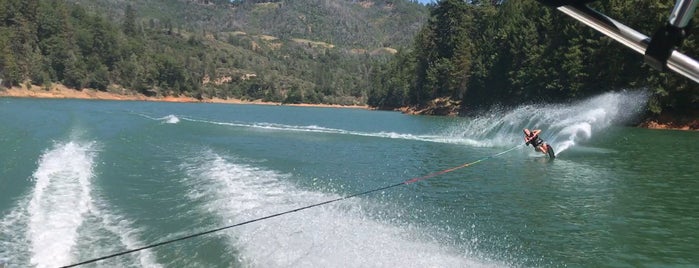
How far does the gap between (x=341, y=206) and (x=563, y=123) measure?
88.3 feet

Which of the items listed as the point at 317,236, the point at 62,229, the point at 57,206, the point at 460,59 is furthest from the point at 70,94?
the point at 317,236

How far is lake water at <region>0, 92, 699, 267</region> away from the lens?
10047mm

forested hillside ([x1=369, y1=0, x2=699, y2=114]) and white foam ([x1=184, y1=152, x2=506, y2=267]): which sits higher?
forested hillside ([x1=369, y1=0, x2=699, y2=114])

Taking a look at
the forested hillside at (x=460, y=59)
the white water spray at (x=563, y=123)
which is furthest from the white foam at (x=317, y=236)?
the white water spray at (x=563, y=123)

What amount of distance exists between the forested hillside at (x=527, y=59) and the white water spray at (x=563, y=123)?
5.56 feet

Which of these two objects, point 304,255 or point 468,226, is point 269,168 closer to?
point 468,226

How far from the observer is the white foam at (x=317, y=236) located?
9.48 m

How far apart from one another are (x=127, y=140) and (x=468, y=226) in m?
23.8

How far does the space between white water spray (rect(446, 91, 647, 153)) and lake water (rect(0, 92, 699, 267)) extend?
5.11 m

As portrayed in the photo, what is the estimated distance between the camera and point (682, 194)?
1689 centimetres

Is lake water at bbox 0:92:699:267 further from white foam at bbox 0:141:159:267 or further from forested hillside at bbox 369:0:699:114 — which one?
forested hillside at bbox 369:0:699:114

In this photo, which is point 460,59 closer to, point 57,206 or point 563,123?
point 563,123

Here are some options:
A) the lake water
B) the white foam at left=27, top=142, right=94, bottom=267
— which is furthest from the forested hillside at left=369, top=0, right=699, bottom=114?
the white foam at left=27, top=142, right=94, bottom=267

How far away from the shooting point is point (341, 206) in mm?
13789
